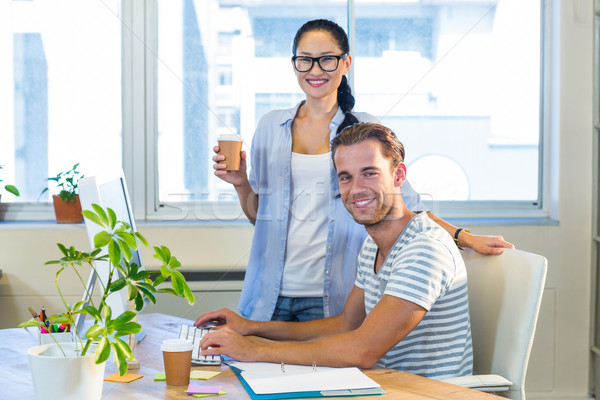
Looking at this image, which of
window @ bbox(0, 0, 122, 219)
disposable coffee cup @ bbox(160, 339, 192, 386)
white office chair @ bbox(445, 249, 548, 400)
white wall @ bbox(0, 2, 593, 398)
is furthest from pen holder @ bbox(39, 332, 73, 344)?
white wall @ bbox(0, 2, 593, 398)

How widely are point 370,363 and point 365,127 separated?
22.3 inches

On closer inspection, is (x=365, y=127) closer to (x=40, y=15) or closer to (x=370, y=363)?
(x=370, y=363)

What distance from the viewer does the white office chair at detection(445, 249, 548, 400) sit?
134 cm

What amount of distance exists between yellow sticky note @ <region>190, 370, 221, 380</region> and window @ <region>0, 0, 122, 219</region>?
1.81 meters

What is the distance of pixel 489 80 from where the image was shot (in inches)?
118

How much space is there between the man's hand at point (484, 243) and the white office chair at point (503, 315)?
0.06 ft

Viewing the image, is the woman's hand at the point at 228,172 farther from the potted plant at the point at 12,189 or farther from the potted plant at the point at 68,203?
the potted plant at the point at 12,189

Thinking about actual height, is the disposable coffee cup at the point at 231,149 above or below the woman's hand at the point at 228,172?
above

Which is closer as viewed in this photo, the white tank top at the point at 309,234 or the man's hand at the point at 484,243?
the man's hand at the point at 484,243

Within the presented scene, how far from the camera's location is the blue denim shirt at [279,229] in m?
1.88

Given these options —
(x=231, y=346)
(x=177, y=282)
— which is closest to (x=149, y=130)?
(x=231, y=346)

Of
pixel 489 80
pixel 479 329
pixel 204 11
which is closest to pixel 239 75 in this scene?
pixel 204 11

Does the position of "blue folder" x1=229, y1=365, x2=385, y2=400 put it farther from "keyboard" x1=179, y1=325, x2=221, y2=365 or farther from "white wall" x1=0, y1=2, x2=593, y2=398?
"white wall" x1=0, y1=2, x2=593, y2=398

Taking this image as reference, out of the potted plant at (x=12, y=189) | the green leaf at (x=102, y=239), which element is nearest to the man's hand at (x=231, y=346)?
the green leaf at (x=102, y=239)
